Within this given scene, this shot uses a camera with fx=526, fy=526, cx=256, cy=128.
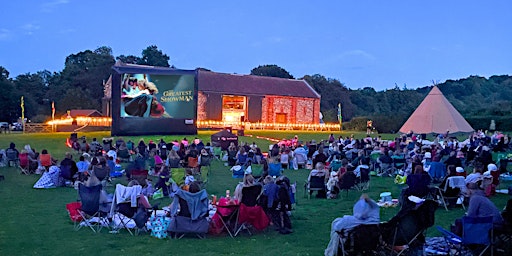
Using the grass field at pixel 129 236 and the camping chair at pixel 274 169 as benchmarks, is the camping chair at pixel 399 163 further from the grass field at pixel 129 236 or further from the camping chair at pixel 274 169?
the camping chair at pixel 274 169

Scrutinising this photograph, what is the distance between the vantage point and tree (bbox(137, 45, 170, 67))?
7004 centimetres

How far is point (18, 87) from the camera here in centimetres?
5953

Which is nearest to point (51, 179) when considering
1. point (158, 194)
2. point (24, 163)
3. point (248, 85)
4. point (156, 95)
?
point (24, 163)

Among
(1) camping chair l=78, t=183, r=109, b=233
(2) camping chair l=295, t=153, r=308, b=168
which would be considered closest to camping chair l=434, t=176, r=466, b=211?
(1) camping chair l=78, t=183, r=109, b=233

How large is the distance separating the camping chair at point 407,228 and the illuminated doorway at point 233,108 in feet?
136

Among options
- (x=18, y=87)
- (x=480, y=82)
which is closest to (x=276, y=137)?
(x=18, y=87)

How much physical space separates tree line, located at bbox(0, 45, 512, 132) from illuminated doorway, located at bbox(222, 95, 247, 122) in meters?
9.77

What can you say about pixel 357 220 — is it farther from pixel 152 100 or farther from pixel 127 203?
pixel 152 100

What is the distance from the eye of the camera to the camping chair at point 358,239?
6535mm

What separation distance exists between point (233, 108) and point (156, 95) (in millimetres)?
17615

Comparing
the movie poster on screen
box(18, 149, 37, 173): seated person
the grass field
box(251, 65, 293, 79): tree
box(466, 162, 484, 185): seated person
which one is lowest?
the grass field

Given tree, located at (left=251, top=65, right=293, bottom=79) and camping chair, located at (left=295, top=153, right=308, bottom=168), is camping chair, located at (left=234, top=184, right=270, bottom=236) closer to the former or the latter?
camping chair, located at (left=295, top=153, right=308, bottom=168)

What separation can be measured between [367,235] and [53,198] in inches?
340

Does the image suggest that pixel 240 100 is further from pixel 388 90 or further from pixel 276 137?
pixel 388 90
